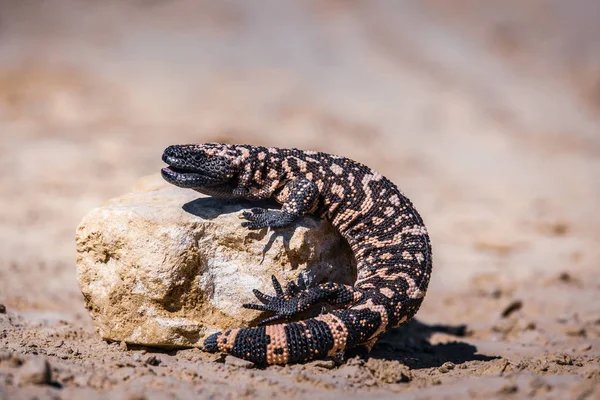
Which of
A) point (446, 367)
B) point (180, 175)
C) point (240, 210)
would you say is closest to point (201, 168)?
point (180, 175)

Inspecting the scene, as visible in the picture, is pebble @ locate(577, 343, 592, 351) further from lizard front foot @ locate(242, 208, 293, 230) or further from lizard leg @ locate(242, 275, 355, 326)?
lizard front foot @ locate(242, 208, 293, 230)

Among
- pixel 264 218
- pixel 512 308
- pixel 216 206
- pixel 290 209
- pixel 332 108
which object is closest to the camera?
pixel 264 218

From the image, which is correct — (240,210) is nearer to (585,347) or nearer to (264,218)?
(264,218)

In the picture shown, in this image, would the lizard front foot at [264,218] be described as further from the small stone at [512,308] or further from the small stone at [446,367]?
the small stone at [512,308]

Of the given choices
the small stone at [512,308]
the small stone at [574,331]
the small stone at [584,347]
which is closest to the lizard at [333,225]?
the small stone at [584,347]

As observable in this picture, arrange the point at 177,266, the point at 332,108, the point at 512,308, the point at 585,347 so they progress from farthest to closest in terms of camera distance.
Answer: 1. the point at 332,108
2. the point at 512,308
3. the point at 585,347
4. the point at 177,266

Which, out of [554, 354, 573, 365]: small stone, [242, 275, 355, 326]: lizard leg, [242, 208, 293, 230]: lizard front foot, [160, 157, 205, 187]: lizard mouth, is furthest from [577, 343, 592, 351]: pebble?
[160, 157, 205, 187]: lizard mouth

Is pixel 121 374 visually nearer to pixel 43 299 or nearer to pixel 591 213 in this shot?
pixel 43 299
